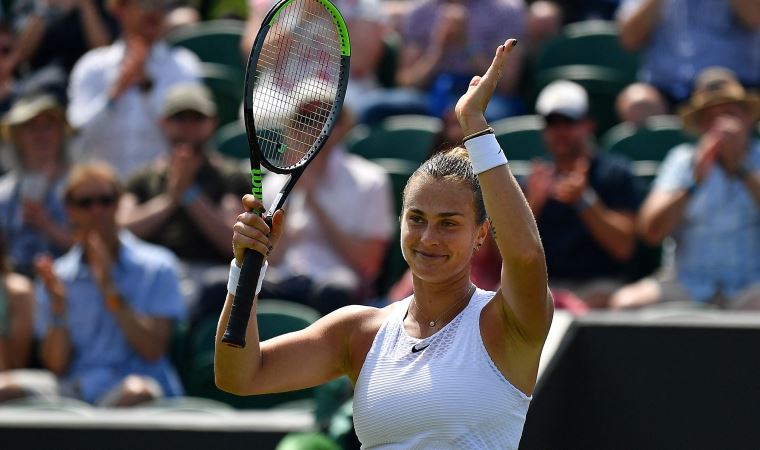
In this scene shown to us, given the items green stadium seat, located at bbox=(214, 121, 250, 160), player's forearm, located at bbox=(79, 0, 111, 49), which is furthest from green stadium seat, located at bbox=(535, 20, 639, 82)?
player's forearm, located at bbox=(79, 0, 111, 49)

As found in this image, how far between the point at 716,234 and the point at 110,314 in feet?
8.67

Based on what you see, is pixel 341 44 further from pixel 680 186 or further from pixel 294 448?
pixel 680 186

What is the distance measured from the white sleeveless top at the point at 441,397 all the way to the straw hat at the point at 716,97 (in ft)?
12.4

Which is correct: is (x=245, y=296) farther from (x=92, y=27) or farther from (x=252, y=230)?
(x=92, y=27)

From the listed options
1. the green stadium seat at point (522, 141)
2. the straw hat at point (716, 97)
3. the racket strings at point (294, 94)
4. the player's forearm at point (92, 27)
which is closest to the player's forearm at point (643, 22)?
the green stadium seat at point (522, 141)

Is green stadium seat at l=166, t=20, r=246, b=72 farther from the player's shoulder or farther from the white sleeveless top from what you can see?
the white sleeveless top

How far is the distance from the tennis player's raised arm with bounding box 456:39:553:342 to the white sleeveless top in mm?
132

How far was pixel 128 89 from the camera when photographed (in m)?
7.78

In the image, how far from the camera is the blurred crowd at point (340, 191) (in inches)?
237

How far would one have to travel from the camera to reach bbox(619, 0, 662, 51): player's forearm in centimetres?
766

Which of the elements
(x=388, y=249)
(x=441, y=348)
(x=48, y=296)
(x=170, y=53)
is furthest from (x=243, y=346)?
(x=170, y=53)

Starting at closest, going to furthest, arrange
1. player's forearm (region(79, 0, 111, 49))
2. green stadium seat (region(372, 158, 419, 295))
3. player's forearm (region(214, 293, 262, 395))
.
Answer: player's forearm (region(214, 293, 262, 395))
green stadium seat (region(372, 158, 419, 295))
player's forearm (region(79, 0, 111, 49))

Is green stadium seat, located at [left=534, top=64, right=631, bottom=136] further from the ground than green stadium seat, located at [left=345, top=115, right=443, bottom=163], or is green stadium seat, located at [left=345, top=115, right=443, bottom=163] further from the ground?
green stadium seat, located at [left=534, top=64, right=631, bottom=136]

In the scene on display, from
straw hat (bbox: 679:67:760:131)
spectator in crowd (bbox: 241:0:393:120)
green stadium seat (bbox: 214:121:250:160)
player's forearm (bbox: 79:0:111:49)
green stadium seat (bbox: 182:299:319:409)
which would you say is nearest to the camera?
green stadium seat (bbox: 182:299:319:409)
